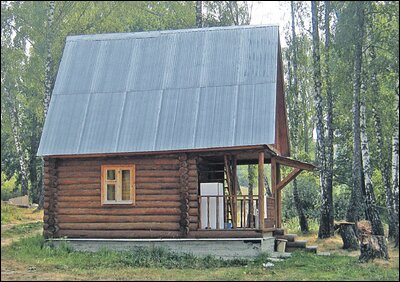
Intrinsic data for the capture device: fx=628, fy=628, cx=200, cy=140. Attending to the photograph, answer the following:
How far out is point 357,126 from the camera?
2519 cm

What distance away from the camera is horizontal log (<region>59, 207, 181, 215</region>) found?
19461 mm

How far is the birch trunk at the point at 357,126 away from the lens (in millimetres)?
23516

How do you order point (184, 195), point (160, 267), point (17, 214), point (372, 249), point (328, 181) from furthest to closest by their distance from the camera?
point (17, 214), point (328, 181), point (184, 195), point (372, 249), point (160, 267)

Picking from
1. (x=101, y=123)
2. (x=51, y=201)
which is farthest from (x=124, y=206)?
(x=101, y=123)

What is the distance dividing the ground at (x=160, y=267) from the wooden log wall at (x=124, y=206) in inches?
34.9

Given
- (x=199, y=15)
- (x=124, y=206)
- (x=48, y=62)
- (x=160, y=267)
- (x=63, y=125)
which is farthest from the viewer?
(x=199, y=15)

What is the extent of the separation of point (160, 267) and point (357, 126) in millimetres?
11610

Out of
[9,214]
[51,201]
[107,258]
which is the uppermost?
[51,201]

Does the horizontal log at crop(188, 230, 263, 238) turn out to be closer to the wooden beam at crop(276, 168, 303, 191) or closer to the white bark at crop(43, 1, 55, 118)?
the wooden beam at crop(276, 168, 303, 191)

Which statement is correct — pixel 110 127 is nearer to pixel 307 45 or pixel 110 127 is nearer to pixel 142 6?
pixel 142 6

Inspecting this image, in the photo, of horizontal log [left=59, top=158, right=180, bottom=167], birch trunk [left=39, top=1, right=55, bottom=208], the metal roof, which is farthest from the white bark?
horizontal log [left=59, top=158, right=180, bottom=167]

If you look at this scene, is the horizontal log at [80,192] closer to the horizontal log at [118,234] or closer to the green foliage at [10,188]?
the horizontal log at [118,234]

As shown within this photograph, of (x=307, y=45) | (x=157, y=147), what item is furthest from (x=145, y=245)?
(x=307, y=45)

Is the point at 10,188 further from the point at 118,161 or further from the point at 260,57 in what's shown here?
the point at 260,57
